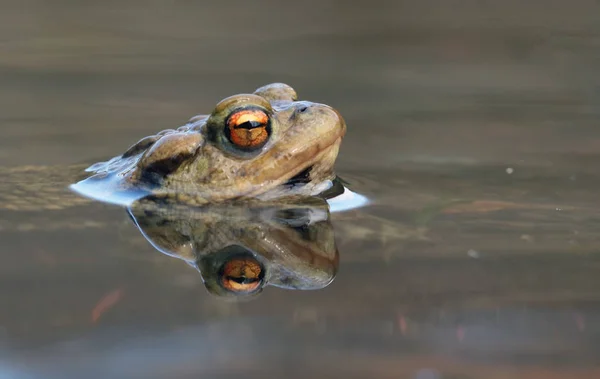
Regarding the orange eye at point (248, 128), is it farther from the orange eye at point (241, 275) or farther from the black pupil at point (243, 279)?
the black pupil at point (243, 279)

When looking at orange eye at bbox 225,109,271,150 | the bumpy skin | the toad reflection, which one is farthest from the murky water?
orange eye at bbox 225,109,271,150

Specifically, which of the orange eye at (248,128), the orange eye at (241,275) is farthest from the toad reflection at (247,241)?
the orange eye at (248,128)

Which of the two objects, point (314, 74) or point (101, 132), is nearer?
point (101, 132)

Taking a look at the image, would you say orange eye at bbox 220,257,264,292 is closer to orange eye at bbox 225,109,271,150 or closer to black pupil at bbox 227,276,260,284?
black pupil at bbox 227,276,260,284

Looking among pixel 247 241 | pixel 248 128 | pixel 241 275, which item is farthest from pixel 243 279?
pixel 248 128

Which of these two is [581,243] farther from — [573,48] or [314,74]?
[573,48]

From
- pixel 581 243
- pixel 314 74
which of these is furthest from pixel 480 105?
pixel 581 243
